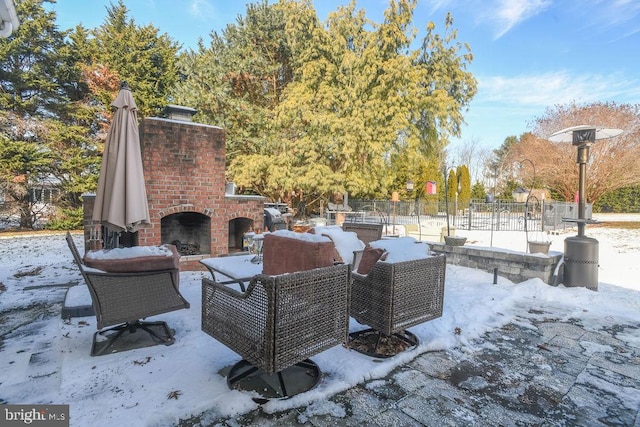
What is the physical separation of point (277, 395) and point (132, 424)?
2.62 ft

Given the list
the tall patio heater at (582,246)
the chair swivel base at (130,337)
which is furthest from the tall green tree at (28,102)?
the tall patio heater at (582,246)

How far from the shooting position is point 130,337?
2.94m

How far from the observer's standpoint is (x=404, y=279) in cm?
262

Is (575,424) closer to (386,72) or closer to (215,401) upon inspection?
(215,401)

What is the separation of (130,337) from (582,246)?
5.59 metres

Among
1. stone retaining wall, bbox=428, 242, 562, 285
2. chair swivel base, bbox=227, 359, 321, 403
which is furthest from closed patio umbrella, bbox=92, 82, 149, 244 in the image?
stone retaining wall, bbox=428, 242, 562, 285

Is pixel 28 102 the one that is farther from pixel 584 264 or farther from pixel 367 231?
pixel 584 264

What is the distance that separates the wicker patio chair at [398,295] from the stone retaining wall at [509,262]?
9.01ft

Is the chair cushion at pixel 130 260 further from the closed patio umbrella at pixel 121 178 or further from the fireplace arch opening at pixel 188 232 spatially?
the fireplace arch opening at pixel 188 232

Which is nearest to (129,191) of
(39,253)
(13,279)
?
(13,279)

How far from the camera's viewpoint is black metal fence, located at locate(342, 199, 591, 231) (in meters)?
13.5

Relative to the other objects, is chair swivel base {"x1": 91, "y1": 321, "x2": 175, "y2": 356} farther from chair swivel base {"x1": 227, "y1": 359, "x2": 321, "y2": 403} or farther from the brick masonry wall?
the brick masonry wall

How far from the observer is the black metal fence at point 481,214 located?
13.5 metres

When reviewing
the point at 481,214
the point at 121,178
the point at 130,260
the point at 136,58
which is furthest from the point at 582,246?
the point at 136,58
